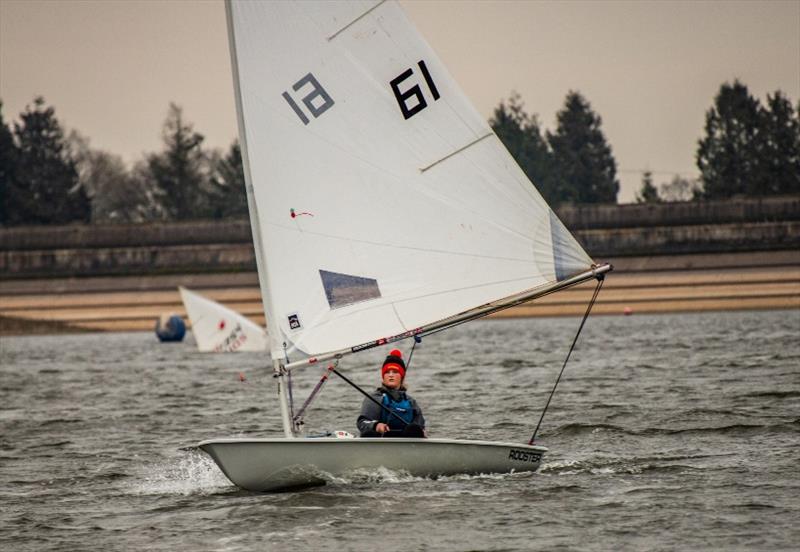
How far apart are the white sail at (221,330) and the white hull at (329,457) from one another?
45.0m

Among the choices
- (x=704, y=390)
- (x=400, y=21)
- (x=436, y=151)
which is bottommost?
(x=704, y=390)

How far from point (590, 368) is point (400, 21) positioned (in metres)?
22.8

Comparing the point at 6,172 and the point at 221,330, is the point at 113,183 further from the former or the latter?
the point at 221,330

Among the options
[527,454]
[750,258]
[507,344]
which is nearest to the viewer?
[527,454]

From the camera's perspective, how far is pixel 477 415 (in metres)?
27.8

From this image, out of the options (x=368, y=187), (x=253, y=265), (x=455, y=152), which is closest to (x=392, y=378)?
(x=368, y=187)

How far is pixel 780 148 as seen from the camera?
11912cm

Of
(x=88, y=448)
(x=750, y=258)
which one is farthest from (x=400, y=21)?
(x=750, y=258)

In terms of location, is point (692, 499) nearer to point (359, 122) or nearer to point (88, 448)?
point (359, 122)

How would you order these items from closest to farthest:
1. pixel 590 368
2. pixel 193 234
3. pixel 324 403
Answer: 1. pixel 324 403
2. pixel 590 368
3. pixel 193 234

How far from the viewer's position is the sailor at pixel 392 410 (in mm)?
17531

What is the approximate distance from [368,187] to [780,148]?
346 ft

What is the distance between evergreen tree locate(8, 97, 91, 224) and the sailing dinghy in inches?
4240

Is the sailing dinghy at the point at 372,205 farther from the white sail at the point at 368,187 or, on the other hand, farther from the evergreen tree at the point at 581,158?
the evergreen tree at the point at 581,158
